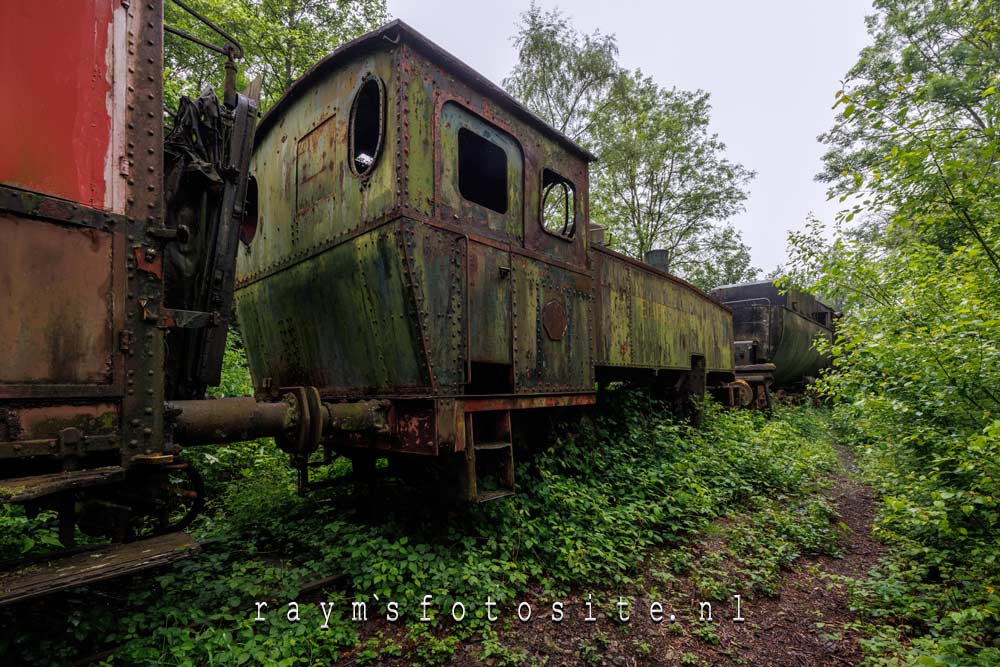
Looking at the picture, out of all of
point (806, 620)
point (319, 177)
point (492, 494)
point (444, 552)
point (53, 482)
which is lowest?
point (806, 620)

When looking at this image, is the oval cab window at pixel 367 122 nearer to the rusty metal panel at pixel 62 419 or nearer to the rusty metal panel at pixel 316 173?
the rusty metal panel at pixel 316 173

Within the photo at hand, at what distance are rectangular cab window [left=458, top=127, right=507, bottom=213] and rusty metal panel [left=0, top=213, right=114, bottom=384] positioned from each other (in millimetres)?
3699

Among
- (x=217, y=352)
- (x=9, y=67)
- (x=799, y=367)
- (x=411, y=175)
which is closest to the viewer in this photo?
(x=9, y=67)

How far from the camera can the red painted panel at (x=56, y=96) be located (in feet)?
7.31

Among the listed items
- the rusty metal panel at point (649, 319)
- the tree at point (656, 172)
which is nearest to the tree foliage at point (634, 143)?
the tree at point (656, 172)

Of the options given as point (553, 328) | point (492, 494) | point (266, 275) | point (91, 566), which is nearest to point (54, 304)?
point (91, 566)

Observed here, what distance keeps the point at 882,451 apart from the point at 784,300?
938 cm

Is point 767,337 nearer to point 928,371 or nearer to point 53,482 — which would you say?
point 928,371

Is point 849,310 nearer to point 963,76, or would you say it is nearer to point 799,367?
point 799,367

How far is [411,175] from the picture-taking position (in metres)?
3.83

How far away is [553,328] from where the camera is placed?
17.2 ft

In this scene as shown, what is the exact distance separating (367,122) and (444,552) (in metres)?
4.29

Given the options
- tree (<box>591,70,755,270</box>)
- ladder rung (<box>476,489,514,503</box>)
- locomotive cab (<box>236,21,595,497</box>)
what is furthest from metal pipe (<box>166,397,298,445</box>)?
tree (<box>591,70,755,270</box>)

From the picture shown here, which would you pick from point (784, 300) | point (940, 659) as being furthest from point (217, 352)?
point (784, 300)
